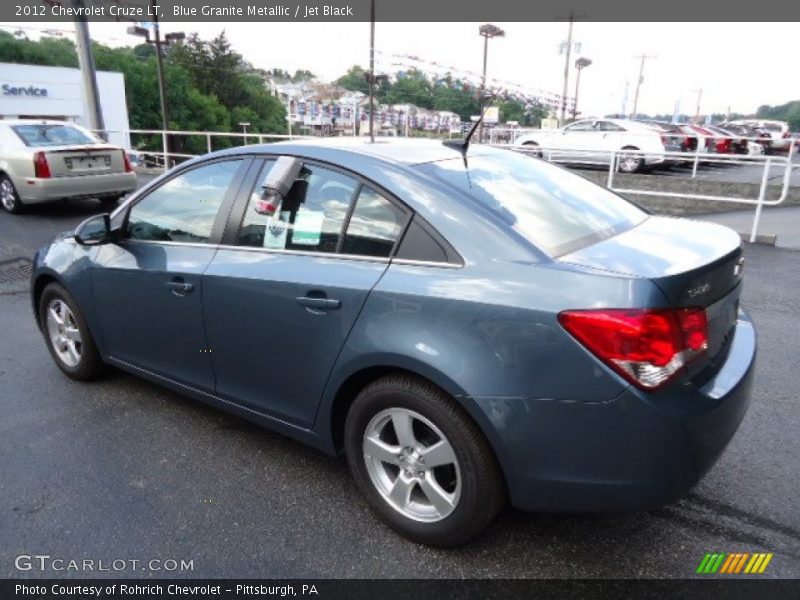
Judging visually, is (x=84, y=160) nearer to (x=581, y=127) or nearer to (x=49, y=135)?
(x=49, y=135)

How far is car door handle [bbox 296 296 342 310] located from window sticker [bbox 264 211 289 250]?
1.09 ft

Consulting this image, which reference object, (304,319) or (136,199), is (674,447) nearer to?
(304,319)

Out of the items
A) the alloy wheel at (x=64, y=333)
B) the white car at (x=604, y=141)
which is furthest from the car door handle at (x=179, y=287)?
the white car at (x=604, y=141)

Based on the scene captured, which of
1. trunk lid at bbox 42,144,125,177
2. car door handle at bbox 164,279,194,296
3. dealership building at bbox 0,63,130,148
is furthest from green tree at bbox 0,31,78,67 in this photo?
car door handle at bbox 164,279,194,296

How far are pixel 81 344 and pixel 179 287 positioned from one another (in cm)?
123

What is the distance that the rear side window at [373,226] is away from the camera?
2.38m

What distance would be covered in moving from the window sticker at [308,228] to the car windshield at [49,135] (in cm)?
847

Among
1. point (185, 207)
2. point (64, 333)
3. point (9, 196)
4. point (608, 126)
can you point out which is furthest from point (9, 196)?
point (608, 126)

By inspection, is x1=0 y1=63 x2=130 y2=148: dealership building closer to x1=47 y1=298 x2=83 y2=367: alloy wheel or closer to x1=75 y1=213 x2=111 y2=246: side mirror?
x1=47 y1=298 x2=83 y2=367: alloy wheel

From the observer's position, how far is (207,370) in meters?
3.00

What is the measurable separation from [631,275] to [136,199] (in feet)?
8.89

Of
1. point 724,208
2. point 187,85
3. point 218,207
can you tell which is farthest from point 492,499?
point 187,85

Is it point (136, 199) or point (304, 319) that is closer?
point (304, 319)

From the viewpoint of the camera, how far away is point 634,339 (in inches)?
73.9
